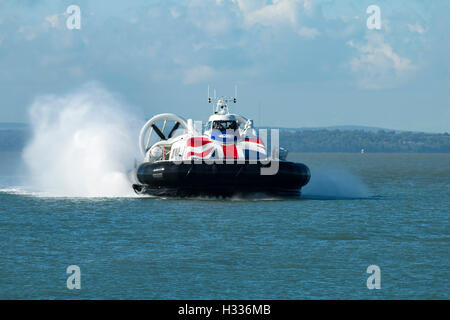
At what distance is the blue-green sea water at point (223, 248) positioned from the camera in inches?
697

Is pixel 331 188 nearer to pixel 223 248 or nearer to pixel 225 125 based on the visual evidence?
pixel 225 125

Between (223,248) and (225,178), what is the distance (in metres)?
9.50

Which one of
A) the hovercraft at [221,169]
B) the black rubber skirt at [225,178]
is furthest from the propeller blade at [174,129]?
the black rubber skirt at [225,178]

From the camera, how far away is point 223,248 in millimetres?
22406

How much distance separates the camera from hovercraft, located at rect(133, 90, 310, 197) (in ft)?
104

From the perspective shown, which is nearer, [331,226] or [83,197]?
[331,226]

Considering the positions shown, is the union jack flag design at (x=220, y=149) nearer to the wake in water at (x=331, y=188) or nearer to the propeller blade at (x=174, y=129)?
the wake in water at (x=331, y=188)

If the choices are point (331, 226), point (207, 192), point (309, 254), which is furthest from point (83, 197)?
point (309, 254)

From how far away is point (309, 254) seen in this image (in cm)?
2156

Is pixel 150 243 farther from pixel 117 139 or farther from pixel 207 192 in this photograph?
pixel 117 139

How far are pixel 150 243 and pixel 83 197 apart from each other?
1439cm

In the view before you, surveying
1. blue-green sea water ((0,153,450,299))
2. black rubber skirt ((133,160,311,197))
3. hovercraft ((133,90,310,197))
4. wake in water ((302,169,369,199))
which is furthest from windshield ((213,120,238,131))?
wake in water ((302,169,369,199))

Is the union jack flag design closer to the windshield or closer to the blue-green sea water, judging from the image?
the blue-green sea water
